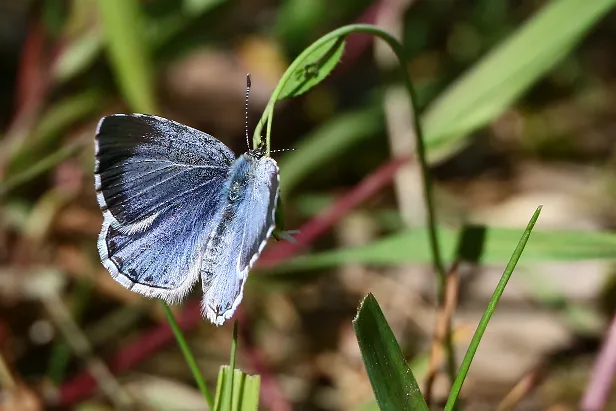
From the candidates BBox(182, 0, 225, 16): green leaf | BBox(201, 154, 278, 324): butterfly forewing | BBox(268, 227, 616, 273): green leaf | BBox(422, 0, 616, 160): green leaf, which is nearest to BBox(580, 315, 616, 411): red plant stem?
BBox(268, 227, 616, 273): green leaf

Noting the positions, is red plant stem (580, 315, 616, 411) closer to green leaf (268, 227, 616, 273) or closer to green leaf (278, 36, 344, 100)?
green leaf (268, 227, 616, 273)

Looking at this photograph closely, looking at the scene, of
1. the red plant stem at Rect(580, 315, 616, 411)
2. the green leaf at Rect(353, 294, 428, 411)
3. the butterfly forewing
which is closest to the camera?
the green leaf at Rect(353, 294, 428, 411)

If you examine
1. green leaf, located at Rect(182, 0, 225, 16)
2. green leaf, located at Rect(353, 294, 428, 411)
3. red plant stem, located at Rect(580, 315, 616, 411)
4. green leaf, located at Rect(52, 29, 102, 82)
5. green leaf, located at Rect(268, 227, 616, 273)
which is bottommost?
green leaf, located at Rect(353, 294, 428, 411)

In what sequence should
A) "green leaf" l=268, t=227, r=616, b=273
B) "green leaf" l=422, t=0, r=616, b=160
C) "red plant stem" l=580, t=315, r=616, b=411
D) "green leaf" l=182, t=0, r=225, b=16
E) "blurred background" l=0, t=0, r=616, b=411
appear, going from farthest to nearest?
1. "green leaf" l=182, t=0, r=225, b=16
2. "blurred background" l=0, t=0, r=616, b=411
3. "green leaf" l=422, t=0, r=616, b=160
4. "red plant stem" l=580, t=315, r=616, b=411
5. "green leaf" l=268, t=227, r=616, b=273

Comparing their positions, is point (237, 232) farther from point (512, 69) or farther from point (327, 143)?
point (327, 143)

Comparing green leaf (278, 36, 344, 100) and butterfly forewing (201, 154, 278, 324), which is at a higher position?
green leaf (278, 36, 344, 100)

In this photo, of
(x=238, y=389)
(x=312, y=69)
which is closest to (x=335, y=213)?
(x=312, y=69)

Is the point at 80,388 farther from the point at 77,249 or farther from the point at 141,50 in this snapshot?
the point at 141,50

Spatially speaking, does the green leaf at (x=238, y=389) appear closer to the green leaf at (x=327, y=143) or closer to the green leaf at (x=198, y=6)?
the green leaf at (x=327, y=143)
